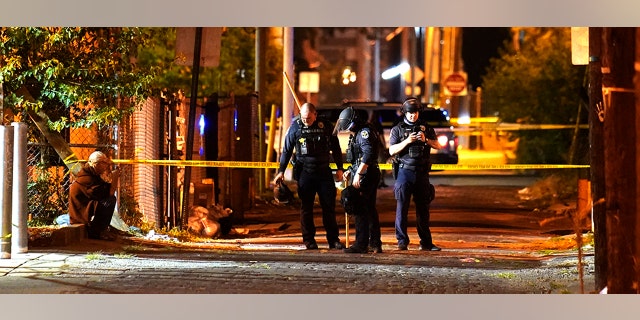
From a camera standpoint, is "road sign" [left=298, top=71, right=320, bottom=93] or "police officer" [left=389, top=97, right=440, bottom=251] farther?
"road sign" [left=298, top=71, right=320, bottom=93]

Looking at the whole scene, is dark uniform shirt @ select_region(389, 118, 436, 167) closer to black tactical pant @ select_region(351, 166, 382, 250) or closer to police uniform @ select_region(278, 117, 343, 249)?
black tactical pant @ select_region(351, 166, 382, 250)

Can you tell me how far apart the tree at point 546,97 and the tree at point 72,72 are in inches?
359

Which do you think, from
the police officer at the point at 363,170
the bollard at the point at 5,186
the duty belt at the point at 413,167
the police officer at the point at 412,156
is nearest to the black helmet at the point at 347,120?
the police officer at the point at 363,170

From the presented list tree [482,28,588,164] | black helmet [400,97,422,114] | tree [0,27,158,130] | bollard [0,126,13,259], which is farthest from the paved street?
tree [482,28,588,164]

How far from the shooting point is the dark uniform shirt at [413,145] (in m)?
11.3

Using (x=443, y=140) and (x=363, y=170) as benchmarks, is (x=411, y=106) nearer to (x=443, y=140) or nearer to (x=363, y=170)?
(x=363, y=170)

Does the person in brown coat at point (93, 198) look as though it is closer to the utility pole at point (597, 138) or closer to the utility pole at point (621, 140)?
the utility pole at point (597, 138)

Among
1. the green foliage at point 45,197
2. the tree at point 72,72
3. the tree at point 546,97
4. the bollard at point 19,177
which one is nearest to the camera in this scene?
the bollard at point 19,177

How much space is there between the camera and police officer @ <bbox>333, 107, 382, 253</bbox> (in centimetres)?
1114

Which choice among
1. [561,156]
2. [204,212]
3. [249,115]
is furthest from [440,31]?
[204,212]

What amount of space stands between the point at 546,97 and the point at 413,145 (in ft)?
40.4

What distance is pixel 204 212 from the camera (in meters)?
14.0

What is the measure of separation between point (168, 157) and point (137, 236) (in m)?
1.50
